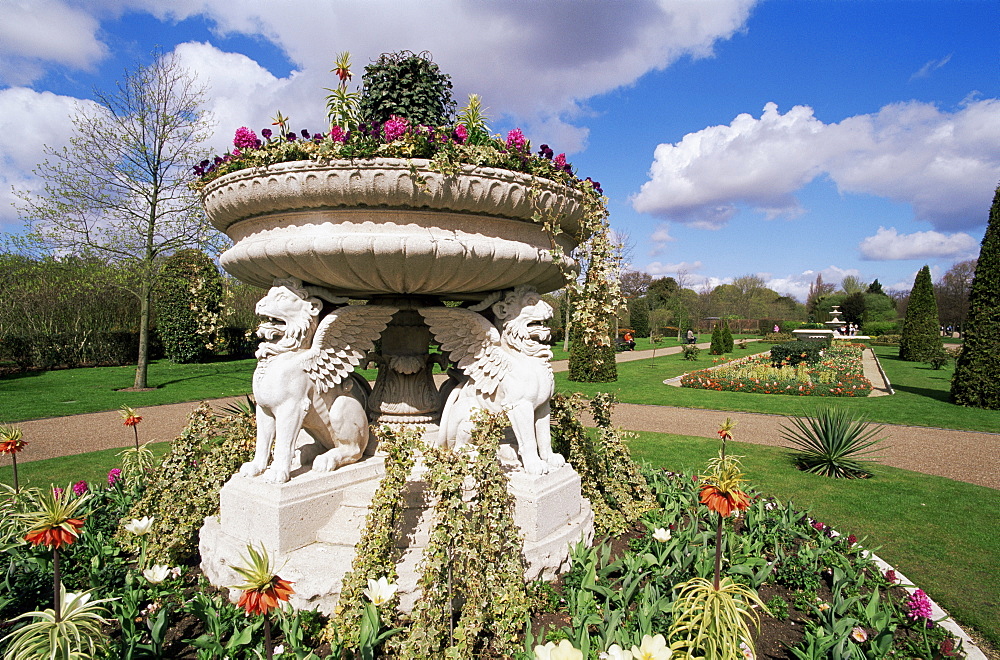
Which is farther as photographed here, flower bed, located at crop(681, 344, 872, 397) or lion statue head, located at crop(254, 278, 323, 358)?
flower bed, located at crop(681, 344, 872, 397)

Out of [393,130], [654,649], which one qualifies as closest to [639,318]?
[393,130]

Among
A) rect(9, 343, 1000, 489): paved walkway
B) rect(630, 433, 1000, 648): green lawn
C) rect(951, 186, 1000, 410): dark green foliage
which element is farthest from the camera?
rect(951, 186, 1000, 410): dark green foliage

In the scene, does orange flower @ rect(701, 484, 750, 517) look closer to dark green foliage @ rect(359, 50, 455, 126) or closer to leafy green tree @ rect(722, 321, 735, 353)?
dark green foliage @ rect(359, 50, 455, 126)

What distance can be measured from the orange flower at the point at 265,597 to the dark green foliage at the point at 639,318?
36918 mm

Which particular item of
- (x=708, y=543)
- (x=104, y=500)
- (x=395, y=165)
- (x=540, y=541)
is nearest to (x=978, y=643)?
(x=708, y=543)

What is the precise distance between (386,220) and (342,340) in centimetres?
93

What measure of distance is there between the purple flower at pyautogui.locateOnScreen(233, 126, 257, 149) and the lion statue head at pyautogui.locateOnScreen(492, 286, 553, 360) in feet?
5.91

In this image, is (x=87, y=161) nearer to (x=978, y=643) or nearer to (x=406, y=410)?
(x=406, y=410)

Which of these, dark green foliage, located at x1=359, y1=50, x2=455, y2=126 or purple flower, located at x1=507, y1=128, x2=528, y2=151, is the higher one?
dark green foliage, located at x1=359, y1=50, x2=455, y2=126

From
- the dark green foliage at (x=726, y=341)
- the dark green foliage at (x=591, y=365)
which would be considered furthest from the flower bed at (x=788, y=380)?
the dark green foliage at (x=726, y=341)

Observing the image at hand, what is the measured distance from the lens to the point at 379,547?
2465mm

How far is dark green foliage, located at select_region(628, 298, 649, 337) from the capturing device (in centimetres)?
3709

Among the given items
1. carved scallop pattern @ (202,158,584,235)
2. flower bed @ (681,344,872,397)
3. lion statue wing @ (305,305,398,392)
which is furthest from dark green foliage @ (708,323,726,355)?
lion statue wing @ (305,305,398,392)

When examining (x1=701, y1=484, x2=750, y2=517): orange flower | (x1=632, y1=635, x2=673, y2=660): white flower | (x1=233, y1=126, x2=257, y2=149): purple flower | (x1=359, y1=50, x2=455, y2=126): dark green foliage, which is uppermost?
(x1=359, y1=50, x2=455, y2=126): dark green foliage
